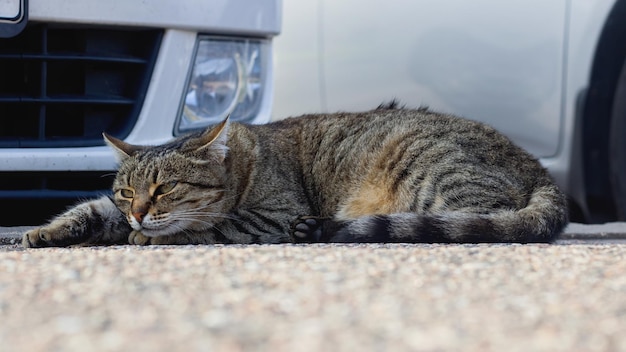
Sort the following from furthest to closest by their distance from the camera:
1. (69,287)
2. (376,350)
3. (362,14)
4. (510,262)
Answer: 1. (362,14)
2. (510,262)
3. (69,287)
4. (376,350)

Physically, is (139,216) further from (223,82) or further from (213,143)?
(223,82)

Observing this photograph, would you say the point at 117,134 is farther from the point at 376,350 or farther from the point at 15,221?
the point at 376,350

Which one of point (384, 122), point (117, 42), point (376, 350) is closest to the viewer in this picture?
point (376, 350)

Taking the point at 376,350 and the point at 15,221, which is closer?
the point at 376,350

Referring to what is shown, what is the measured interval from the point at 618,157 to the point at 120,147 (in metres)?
2.84

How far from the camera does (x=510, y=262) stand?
9.81ft

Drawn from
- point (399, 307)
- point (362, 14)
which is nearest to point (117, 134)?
point (362, 14)

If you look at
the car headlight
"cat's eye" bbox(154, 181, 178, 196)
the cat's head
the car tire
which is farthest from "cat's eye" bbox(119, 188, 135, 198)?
the car tire

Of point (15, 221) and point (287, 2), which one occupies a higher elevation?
point (287, 2)

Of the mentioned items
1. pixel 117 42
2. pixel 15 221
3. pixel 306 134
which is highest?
pixel 117 42

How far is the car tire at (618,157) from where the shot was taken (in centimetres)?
565

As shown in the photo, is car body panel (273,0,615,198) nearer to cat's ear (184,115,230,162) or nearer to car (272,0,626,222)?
car (272,0,626,222)

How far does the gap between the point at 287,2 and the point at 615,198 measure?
212cm

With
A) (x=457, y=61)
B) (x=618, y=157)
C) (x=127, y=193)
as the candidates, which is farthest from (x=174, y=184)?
(x=618, y=157)
